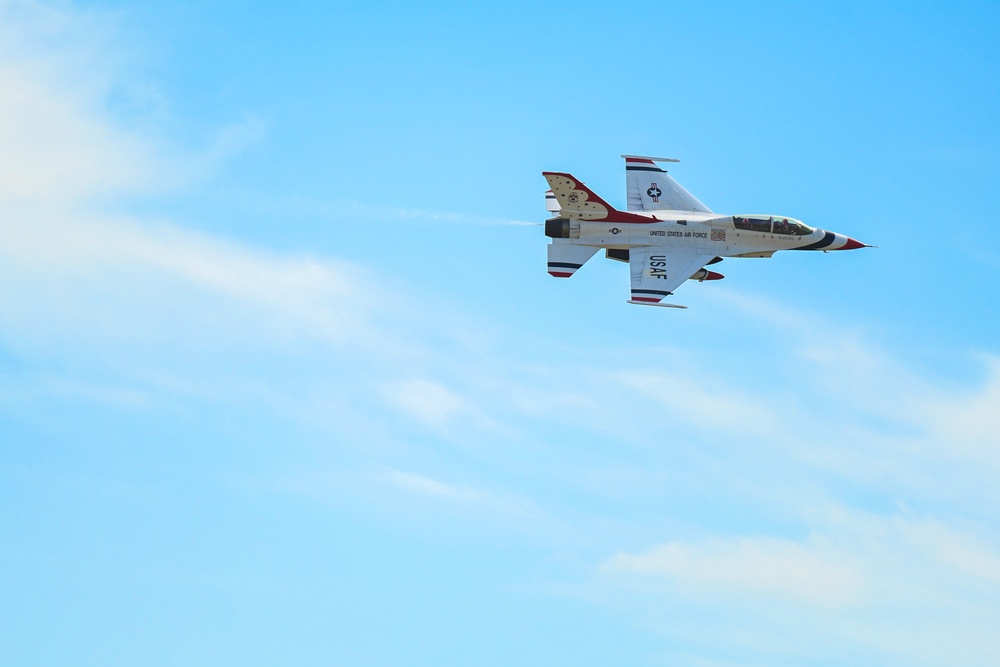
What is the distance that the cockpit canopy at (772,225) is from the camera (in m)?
80.8

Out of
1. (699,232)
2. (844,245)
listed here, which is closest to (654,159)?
(699,232)

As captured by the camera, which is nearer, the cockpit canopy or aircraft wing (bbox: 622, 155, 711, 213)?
the cockpit canopy

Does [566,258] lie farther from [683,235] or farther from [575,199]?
[683,235]

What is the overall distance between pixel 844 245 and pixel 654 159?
1149 cm

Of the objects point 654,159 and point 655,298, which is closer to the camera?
point 655,298

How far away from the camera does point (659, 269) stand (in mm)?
78250

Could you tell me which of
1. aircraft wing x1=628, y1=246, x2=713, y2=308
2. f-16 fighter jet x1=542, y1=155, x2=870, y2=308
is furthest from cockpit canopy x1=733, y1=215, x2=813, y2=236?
aircraft wing x1=628, y1=246, x2=713, y2=308

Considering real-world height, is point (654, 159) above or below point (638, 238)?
above

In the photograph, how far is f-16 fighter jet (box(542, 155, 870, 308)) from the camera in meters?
78.4

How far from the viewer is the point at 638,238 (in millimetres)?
79312

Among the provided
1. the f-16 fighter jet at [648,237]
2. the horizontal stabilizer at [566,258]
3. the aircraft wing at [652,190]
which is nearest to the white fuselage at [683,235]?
the f-16 fighter jet at [648,237]

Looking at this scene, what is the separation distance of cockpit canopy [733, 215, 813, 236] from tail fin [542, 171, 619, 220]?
22.9 feet

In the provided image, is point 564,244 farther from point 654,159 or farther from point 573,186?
point 654,159

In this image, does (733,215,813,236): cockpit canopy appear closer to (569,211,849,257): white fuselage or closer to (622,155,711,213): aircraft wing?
(569,211,849,257): white fuselage
